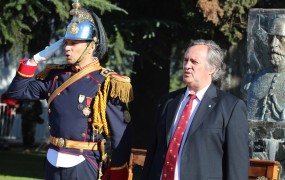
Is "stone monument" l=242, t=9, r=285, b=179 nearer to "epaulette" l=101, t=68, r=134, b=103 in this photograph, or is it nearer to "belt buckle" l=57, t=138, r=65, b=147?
"epaulette" l=101, t=68, r=134, b=103

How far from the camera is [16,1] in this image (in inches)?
416

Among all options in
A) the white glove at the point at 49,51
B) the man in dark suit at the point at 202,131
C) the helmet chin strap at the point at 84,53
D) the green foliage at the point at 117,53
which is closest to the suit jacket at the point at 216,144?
the man in dark suit at the point at 202,131

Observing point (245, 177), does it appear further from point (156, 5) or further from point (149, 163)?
point (156, 5)

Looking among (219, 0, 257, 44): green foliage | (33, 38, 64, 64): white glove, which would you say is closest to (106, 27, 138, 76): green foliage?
(219, 0, 257, 44): green foliage

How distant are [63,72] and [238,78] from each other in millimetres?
7134

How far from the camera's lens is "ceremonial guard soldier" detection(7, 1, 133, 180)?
216 inches

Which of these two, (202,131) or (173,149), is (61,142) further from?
(202,131)

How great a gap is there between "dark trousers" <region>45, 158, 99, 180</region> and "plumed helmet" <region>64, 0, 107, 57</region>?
89 cm

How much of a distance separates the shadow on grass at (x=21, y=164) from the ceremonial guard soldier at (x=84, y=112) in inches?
261

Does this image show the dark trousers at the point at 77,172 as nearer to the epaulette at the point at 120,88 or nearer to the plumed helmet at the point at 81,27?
the epaulette at the point at 120,88

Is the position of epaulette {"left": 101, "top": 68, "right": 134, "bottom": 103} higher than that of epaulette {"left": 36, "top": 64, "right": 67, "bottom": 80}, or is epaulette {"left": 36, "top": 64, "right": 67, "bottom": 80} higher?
epaulette {"left": 36, "top": 64, "right": 67, "bottom": 80}

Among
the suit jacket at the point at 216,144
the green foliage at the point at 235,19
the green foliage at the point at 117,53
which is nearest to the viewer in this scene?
the suit jacket at the point at 216,144

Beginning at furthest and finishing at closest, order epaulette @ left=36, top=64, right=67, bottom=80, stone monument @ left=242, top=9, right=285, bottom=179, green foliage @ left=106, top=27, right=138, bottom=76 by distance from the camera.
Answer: green foliage @ left=106, top=27, right=138, bottom=76, stone monument @ left=242, top=9, right=285, bottom=179, epaulette @ left=36, top=64, right=67, bottom=80

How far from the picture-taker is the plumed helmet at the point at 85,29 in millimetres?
5555
